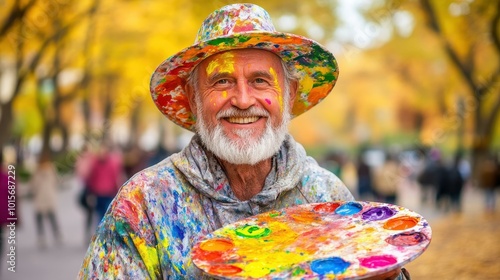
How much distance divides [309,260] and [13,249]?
9.29m

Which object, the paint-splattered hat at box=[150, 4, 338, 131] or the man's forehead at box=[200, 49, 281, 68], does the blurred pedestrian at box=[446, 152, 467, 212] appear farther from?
the man's forehead at box=[200, 49, 281, 68]

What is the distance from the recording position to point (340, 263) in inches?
100

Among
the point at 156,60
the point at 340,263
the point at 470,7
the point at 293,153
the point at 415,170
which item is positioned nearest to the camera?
the point at 340,263

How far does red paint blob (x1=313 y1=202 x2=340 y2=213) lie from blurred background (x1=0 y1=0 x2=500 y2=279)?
7.58 metres

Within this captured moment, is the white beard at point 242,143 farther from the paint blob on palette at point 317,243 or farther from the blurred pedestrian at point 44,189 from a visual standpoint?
the blurred pedestrian at point 44,189

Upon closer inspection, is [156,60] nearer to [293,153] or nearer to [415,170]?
[415,170]

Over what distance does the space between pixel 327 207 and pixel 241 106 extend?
0.49 m

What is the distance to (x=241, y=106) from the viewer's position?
300 centimetres

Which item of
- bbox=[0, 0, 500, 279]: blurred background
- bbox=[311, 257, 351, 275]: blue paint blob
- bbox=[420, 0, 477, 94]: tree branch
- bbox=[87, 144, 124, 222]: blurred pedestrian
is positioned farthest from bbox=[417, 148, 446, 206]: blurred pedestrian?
bbox=[311, 257, 351, 275]: blue paint blob

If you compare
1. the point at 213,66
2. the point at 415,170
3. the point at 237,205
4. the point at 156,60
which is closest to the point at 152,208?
the point at 237,205

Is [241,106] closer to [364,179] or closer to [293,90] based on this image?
Answer: [293,90]

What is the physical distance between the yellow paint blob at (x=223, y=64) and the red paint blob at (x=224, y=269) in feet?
2.63

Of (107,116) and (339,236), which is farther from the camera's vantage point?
(107,116)

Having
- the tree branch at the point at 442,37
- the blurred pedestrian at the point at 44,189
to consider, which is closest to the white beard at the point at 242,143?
the blurred pedestrian at the point at 44,189
